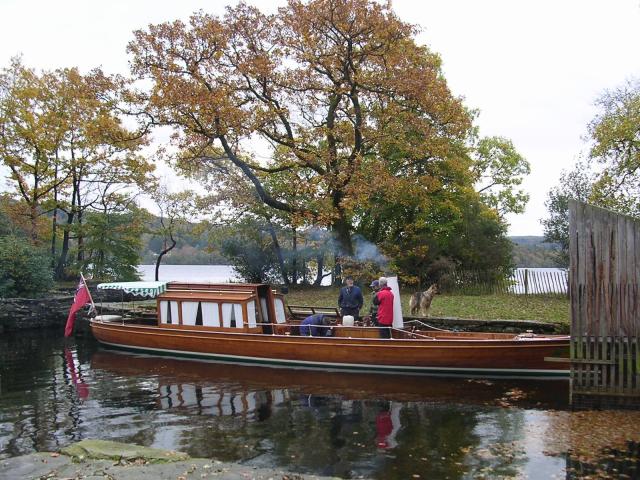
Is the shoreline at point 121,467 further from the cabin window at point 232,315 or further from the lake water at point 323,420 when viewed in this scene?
the cabin window at point 232,315

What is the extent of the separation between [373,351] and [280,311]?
13.4 ft

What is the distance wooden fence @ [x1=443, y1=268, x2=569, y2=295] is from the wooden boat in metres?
11.2

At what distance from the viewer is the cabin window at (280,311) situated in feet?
60.5

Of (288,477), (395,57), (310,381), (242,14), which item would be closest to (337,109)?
(395,57)

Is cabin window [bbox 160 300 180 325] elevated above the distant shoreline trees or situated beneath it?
situated beneath

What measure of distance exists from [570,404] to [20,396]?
40.3 feet

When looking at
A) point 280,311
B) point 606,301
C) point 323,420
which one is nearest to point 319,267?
point 280,311

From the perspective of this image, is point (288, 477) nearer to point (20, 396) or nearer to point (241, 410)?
point (241, 410)

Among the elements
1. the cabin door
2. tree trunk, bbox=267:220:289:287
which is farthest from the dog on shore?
tree trunk, bbox=267:220:289:287

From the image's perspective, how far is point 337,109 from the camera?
2786cm

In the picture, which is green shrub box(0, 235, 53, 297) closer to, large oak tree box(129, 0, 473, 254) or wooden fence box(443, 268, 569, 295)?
large oak tree box(129, 0, 473, 254)

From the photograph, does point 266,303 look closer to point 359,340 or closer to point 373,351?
point 359,340

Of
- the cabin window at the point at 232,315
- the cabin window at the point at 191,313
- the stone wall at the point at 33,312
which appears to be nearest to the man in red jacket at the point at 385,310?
the cabin window at the point at 232,315

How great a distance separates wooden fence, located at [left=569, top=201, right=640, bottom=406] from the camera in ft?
36.0
